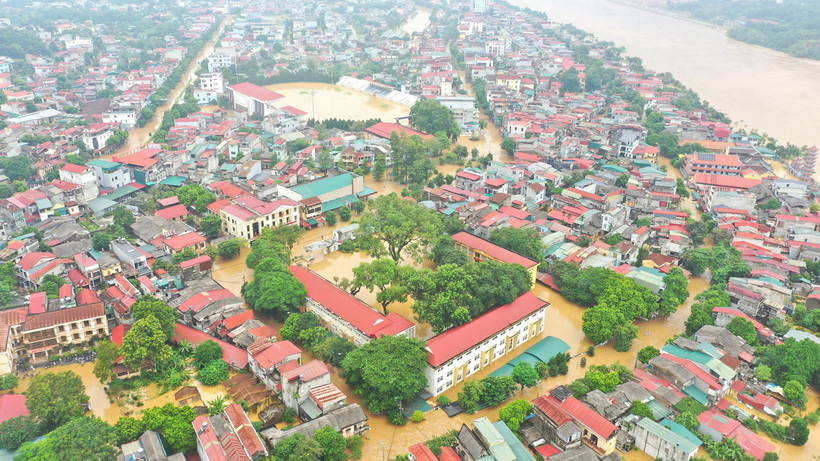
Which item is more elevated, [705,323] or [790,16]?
[790,16]

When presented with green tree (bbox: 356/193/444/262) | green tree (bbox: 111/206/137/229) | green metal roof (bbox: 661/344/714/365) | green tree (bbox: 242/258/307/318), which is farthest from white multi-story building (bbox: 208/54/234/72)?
green metal roof (bbox: 661/344/714/365)

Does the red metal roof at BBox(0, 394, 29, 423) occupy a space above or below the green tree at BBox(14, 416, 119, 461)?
below

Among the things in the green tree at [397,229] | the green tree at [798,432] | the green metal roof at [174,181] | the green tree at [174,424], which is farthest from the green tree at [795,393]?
the green metal roof at [174,181]

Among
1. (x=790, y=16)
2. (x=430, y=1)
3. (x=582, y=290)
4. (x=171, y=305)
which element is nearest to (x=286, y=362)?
(x=171, y=305)

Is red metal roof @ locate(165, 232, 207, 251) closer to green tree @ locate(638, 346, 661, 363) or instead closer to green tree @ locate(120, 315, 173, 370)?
green tree @ locate(120, 315, 173, 370)

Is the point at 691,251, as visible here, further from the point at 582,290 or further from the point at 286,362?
the point at 286,362
